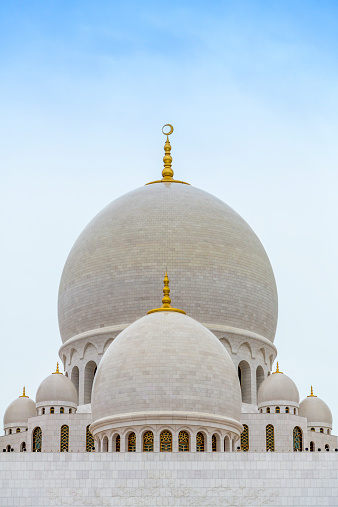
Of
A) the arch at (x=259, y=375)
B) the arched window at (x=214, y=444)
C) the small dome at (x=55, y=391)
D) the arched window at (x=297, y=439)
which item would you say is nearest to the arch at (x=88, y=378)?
the small dome at (x=55, y=391)

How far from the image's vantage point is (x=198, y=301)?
47094 mm

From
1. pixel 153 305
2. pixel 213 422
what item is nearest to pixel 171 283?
pixel 153 305

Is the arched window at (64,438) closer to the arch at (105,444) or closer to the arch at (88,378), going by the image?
the arch at (88,378)

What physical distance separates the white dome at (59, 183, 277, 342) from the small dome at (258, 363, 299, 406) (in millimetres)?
3037

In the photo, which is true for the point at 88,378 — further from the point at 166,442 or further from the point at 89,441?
the point at 166,442

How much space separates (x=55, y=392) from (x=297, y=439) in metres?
8.81

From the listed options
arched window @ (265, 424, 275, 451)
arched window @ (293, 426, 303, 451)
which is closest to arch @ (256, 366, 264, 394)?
arched window @ (293, 426, 303, 451)

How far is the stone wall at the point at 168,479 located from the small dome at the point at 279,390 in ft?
24.6

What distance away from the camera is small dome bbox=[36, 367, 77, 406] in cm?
4503

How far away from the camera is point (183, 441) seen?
1528 inches

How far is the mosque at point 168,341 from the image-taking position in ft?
130

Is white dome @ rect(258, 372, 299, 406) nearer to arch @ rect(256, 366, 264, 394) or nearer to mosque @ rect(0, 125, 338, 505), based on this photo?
mosque @ rect(0, 125, 338, 505)

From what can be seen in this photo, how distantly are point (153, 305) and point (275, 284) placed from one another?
20.5 feet

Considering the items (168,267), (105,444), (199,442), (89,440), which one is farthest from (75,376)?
(199,442)
